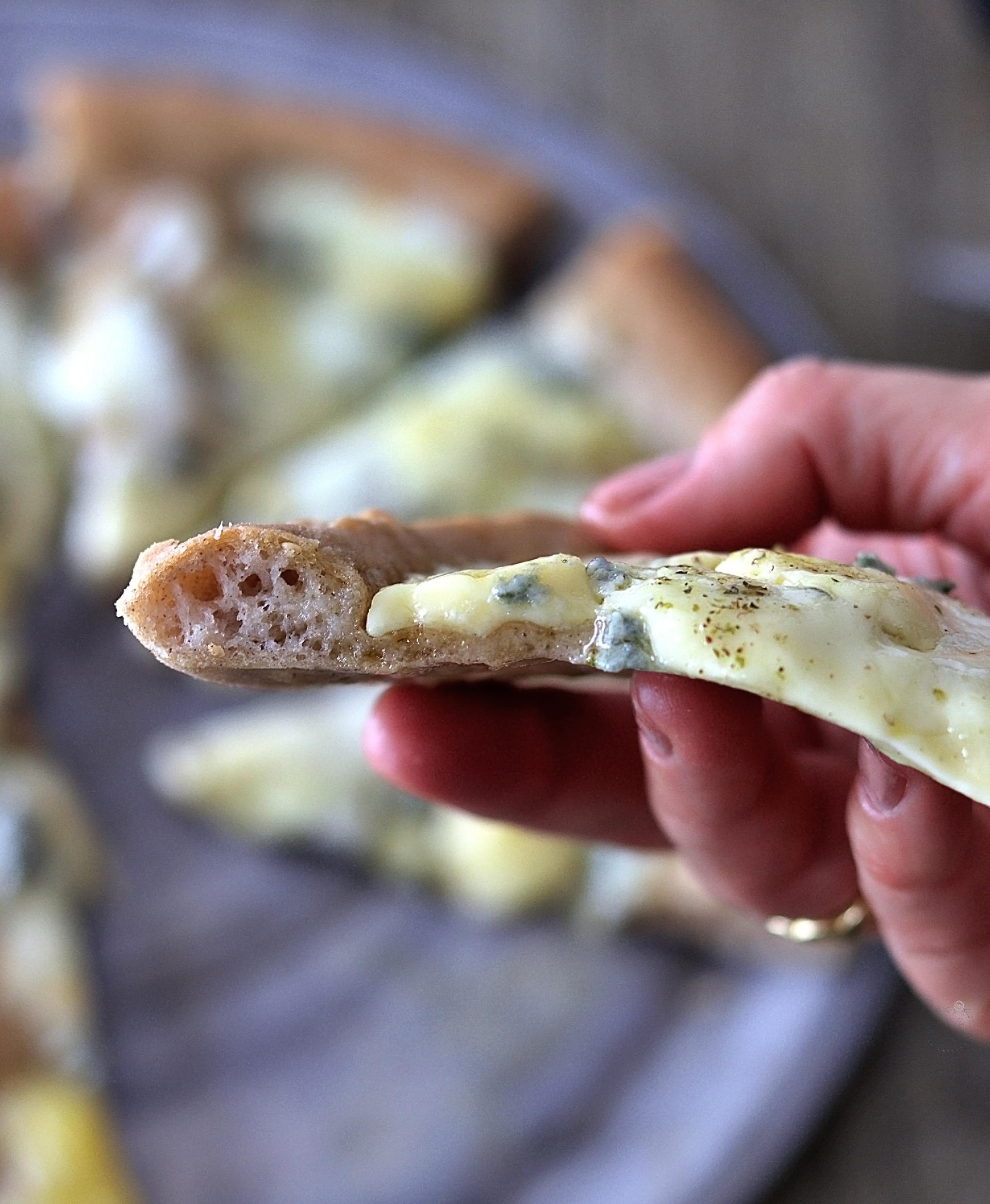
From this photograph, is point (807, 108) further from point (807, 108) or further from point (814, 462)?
point (814, 462)

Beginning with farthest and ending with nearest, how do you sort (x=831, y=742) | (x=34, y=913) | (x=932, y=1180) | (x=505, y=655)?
1. (x=34, y=913)
2. (x=932, y=1180)
3. (x=831, y=742)
4. (x=505, y=655)

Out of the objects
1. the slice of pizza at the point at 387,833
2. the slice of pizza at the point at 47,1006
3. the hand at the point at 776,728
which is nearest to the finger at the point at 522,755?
the hand at the point at 776,728

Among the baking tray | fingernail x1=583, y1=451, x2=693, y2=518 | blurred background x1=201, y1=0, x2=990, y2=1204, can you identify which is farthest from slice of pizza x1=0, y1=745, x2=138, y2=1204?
blurred background x1=201, y1=0, x2=990, y2=1204

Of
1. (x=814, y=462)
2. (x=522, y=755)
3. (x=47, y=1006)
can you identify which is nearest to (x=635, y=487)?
(x=814, y=462)

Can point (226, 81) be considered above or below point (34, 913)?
above

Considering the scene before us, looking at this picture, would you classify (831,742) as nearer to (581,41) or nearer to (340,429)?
(340,429)

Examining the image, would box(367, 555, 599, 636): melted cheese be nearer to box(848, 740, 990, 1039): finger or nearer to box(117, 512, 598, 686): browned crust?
box(117, 512, 598, 686): browned crust

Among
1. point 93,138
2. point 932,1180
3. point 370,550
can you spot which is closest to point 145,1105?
point 932,1180
